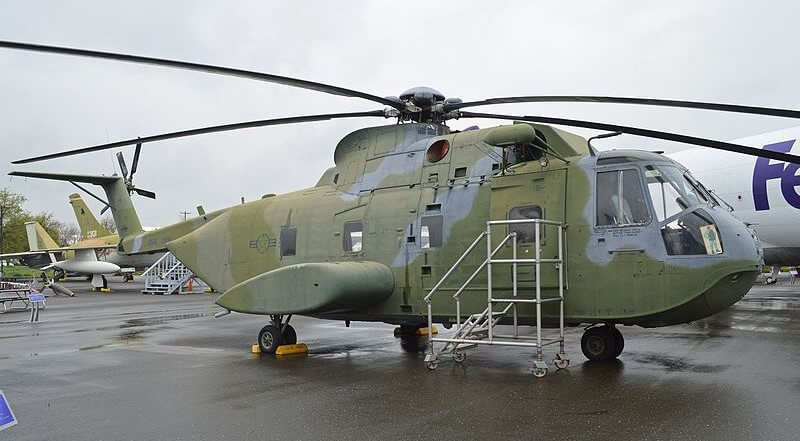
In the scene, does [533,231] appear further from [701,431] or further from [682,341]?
[682,341]

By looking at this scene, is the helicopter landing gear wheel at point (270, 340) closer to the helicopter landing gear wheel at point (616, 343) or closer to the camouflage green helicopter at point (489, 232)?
the camouflage green helicopter at point (489, 232)

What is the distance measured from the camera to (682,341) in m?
12.2

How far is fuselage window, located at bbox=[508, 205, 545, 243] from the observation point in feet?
29.4

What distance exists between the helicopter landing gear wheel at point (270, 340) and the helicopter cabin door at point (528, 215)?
4.15 metres

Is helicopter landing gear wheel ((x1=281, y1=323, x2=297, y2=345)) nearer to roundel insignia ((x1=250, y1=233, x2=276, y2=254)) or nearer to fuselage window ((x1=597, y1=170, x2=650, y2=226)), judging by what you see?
roundel insignia ((x1=250, y1=233, x2=276, y2=254))

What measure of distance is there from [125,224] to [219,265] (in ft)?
20.5

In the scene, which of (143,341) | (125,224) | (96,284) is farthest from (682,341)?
(96,284)

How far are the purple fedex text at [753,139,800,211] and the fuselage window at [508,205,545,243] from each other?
36.6 ft

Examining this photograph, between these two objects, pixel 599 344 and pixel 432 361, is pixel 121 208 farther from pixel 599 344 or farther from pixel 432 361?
pixel 599 344

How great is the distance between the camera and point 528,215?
30.1ft

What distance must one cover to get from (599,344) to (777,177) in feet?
35.9

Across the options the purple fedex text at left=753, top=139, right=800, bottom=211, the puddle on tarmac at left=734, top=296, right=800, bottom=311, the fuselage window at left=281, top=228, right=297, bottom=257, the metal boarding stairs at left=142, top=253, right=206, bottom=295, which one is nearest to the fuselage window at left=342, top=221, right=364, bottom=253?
the fuselage window at left=281, top=228, right=297, bottom=257

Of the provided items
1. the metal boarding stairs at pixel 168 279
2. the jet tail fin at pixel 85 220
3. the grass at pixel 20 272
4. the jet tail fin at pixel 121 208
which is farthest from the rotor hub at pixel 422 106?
the grass at pixel 20 272

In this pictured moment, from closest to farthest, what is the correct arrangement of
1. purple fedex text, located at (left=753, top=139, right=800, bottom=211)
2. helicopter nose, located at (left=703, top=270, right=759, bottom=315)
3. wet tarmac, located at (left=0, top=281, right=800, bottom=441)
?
wet tarmac, located at (left=0, top=281, right=800, bottom=441) < helicopter nose, located at (left=703, top=270, right=759, bottom=315) < purple fedex text, located at (left=753, top=139, right=800, bottom=211)
